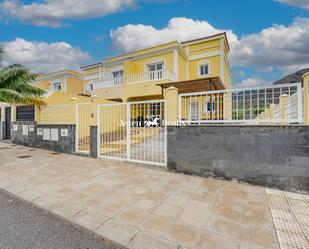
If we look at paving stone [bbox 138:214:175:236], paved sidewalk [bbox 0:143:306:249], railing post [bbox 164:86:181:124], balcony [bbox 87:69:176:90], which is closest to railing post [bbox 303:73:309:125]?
paved sidewalk [bbox 0:143:306:249]

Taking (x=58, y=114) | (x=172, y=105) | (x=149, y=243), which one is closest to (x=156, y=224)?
(x=149, y=243)

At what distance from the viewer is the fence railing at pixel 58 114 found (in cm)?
902

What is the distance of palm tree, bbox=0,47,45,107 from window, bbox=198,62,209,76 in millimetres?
13362

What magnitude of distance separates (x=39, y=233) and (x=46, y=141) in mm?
8097

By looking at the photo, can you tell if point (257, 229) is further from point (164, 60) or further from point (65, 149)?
point (164, 60)

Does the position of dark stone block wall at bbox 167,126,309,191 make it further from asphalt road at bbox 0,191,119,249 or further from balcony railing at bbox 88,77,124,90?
balcony railing at bbox 88,77,124,90

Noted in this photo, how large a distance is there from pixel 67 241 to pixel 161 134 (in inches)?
181

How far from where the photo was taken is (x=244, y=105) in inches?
193

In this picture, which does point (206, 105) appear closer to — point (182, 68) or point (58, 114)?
point (58, 114)

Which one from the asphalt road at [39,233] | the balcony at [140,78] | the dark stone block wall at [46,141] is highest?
the balcony at [140,78]

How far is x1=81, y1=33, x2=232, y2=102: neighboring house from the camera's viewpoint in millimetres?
15016

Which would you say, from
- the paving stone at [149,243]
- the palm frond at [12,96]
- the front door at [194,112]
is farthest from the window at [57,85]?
the paving stone at [149,243]

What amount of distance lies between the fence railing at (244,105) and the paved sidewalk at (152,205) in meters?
1.76

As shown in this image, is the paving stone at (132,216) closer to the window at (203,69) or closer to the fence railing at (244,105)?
the fence railing at (244,105)
